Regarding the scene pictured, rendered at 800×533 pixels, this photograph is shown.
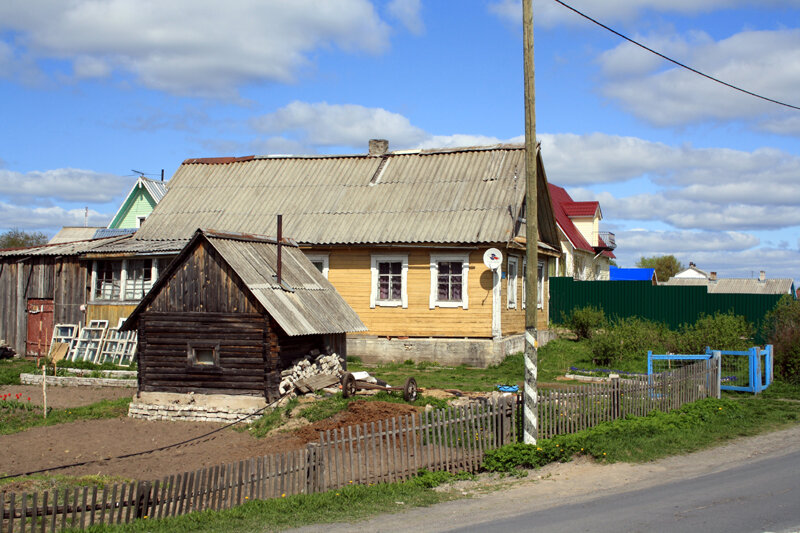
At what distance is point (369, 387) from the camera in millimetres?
16578

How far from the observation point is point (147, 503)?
9.73 metres

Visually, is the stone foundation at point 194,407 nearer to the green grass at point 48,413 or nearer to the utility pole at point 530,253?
the green grass at point 48,413

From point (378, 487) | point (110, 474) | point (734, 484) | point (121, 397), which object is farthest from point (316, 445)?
point (121, 397)

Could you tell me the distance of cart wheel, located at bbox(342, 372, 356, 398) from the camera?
16.2 metres

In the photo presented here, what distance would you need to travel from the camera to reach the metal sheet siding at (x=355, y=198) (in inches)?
985

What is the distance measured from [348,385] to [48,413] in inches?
308

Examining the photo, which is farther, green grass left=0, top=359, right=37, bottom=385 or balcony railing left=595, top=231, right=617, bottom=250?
balcony railing left=595, top=231, right=617, bottom=250

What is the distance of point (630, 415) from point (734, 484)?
3.90 meters

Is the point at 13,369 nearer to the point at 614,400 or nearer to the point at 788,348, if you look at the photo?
the point at 614,400

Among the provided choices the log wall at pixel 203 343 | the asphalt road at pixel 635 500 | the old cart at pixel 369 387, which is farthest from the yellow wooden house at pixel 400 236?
the asphalt road at pixel 635 500

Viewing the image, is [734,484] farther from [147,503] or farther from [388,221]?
[388,221]

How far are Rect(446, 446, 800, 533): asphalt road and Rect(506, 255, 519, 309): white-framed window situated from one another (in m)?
14.5

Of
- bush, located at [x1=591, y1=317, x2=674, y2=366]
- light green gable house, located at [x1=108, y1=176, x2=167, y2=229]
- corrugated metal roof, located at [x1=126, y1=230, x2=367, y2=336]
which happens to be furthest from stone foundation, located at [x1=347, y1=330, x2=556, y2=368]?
light green gable house, located at [x1=108, y1=176, x2=167, y2=229]

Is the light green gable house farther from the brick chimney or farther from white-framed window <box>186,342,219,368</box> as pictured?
white-framed window <box>186,342,219,368</box>
